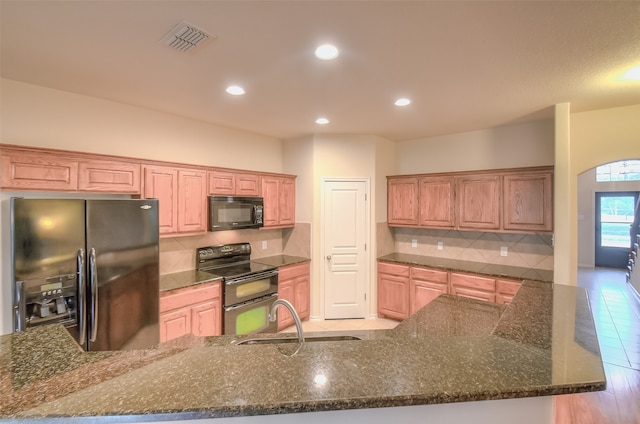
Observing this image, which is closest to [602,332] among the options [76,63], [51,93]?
[76,63]

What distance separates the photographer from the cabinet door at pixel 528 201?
345cm

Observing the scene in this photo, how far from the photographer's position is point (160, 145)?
3463mm

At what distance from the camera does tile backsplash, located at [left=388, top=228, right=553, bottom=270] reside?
3818 millimetres

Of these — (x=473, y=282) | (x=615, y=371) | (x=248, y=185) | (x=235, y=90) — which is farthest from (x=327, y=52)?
(x=615, y=371)

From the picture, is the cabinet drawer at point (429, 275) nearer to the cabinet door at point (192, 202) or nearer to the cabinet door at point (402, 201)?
the cabinet door at point (402, 201)

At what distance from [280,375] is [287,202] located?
12.1ft

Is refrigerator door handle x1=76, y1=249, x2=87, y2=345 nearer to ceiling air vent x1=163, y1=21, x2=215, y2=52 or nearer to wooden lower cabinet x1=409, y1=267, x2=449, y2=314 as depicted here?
ceiling air vent x1=163, y1=21, x2=215, y2=52

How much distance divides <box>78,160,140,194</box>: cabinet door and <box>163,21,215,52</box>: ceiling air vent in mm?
1433

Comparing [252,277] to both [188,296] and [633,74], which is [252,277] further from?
[633,74]

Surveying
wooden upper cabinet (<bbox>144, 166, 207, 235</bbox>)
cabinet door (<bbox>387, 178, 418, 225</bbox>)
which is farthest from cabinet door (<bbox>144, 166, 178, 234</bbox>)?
cabinet door (<bbox>387, 178, 418, 225</bbox>)

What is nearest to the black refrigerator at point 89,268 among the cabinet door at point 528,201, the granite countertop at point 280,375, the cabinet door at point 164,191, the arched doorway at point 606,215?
the cabinet door at point 164,191

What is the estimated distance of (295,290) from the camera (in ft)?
13.8

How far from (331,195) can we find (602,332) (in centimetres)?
413

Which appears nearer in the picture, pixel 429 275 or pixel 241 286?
pixel 241 286
